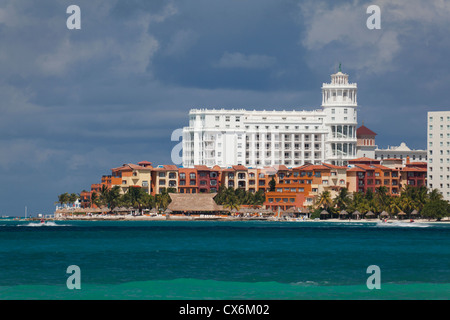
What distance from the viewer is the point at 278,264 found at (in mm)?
82938

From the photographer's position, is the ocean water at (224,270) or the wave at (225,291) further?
the ocean water at (224,270)

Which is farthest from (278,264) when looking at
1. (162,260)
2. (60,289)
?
(60,289)

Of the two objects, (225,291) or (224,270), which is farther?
(224,270)

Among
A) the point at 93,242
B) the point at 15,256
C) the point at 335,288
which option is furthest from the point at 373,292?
the point at 93,242

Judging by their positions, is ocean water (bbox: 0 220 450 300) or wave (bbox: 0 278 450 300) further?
ocean water (bbox: 0 220 450 300)

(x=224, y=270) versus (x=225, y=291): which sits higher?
(x=225, y=291)

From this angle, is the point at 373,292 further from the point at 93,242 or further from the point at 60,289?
the point at 93,242

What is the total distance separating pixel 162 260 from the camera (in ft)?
284
